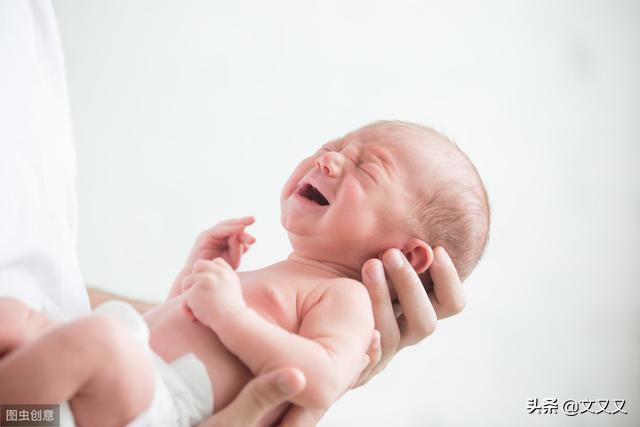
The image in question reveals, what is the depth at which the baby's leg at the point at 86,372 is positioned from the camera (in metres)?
0.75

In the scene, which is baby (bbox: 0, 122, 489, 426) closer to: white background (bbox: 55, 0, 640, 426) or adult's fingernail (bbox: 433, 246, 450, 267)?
adult's fingernail (bbox: 433, 246, 450, 267)

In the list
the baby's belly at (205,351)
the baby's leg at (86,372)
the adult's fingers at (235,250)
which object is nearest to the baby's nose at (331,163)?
the adult's fingers at (235,250)

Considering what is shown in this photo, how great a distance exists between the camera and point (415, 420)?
98.1 inches

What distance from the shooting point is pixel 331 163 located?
1.23 metres

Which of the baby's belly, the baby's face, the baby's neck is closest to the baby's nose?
the baby's face

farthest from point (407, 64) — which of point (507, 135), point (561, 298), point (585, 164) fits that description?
point (561, 298)

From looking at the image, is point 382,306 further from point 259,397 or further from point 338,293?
point 259,397

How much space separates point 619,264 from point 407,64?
1092 millimetres

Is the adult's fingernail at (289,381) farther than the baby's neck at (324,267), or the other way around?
the baby's neck at (324,267)

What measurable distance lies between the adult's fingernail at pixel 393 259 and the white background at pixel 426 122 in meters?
1.31

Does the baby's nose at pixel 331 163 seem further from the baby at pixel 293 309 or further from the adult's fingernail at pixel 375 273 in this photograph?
the adult's fingernail at pixel 375 273

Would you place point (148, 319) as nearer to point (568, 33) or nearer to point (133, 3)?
point (133, 3)

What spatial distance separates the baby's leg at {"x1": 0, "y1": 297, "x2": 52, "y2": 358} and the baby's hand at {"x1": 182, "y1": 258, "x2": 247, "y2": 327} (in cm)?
21

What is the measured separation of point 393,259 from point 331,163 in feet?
0.70
